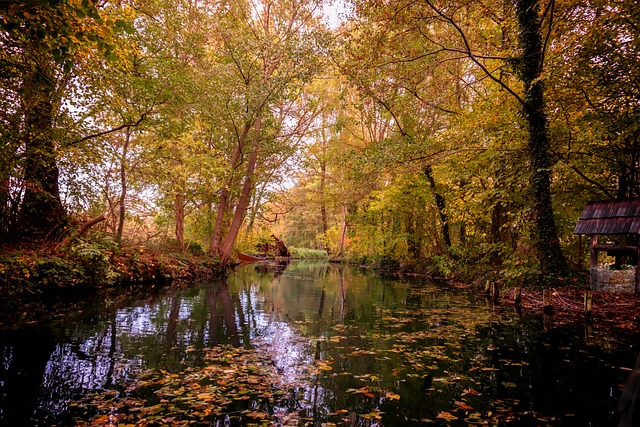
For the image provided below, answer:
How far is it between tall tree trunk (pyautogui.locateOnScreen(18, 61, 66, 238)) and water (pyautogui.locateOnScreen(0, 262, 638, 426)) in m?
3.54

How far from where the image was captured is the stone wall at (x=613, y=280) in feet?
32.0

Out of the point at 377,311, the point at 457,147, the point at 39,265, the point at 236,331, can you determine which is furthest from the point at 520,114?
the point at 39,265

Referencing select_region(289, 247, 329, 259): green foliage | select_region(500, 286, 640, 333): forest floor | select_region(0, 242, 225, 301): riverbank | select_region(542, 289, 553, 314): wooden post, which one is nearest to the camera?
select_region(0, 242, 225, 301): riverbank

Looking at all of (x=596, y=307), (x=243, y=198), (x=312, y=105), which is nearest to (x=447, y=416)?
(x=596, y=307)

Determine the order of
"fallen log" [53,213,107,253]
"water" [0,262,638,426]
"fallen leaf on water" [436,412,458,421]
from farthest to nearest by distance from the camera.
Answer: "fallen log" [53,213,107,253] → "water" [0,262,638,426] → "fallen leaf on water" [436,412,458,421]

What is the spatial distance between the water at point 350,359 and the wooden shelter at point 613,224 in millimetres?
2370

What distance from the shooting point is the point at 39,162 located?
907 centimetres

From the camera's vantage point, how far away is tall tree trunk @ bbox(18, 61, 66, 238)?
7.80 meters

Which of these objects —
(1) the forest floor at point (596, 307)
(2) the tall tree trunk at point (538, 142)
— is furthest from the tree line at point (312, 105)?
(1) the forest floor at point (596, 307)

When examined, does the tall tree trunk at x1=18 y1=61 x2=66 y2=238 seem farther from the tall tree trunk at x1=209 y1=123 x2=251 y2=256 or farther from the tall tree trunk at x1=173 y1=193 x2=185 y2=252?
the tall tree trunk at x1=173 y1=193 x2=185 y2=252

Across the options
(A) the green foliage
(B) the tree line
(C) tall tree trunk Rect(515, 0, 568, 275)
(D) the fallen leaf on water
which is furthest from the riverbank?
(A) the green foliage

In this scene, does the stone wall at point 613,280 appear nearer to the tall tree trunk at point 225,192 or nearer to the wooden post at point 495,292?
the wooden post at point 495,292

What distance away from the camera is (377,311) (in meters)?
11.0

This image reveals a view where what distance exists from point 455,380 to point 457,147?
37.6 ft
